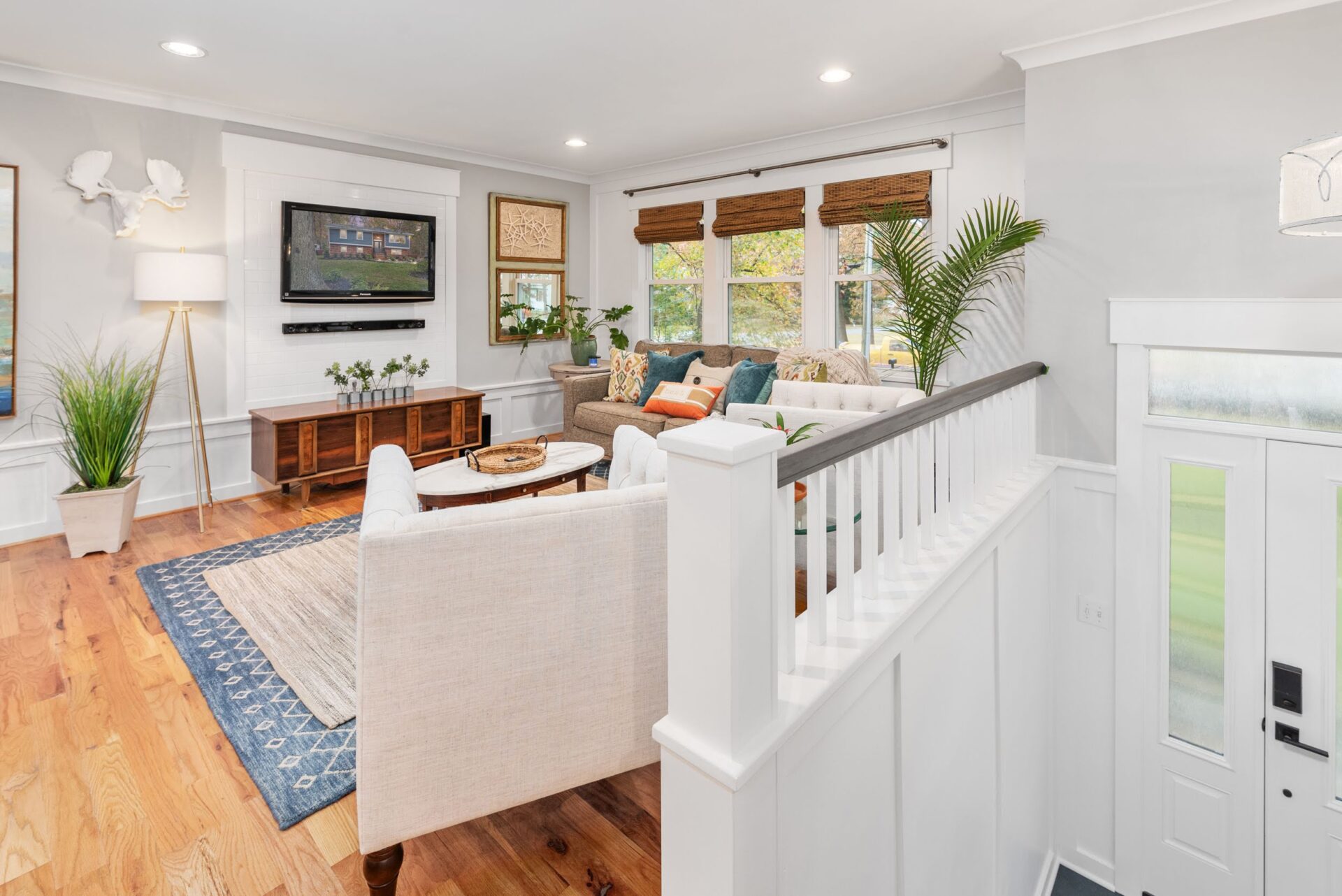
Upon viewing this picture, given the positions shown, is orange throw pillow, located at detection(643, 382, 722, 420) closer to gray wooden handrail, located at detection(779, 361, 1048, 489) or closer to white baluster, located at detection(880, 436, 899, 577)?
gray wooden handrail, located at detection(779, 361, 1048, 489)

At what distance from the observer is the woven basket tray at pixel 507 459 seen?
3.44m

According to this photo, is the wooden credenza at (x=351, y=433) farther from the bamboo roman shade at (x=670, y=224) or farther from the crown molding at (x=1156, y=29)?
the crown molding at (x=1156, y=29)

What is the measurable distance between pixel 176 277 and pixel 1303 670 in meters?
5.48

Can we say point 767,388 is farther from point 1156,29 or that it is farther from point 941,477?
point 941,477

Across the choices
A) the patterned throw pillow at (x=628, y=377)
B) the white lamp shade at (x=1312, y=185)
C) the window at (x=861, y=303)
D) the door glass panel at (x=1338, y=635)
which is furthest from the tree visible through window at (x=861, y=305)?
the white lamp shade at (x=1312, y=185)

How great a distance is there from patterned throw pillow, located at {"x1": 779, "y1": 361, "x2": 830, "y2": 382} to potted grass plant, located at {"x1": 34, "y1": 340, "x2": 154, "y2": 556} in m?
3.88

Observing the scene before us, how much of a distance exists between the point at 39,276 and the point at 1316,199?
5335 mm

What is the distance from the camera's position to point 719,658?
1.03 metres

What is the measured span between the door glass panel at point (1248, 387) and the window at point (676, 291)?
3.82 metres

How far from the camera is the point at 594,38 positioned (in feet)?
10.5

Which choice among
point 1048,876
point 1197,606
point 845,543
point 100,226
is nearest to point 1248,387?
point 1197,606

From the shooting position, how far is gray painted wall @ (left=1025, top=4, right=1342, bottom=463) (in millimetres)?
2426

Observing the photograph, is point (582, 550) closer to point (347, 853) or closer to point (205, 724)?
point (347, 853)

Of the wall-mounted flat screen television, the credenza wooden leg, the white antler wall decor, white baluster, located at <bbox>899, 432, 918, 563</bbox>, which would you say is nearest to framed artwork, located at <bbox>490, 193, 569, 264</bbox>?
the wall-mounted flat screen television
